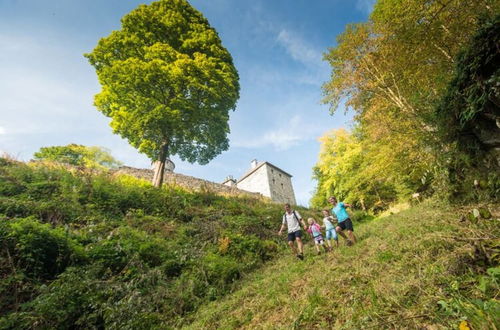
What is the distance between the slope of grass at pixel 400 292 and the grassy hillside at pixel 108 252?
1.30 meters

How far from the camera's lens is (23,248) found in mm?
4719

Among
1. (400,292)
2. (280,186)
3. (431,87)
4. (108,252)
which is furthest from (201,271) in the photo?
(280,186)

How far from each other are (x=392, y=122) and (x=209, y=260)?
360 inches

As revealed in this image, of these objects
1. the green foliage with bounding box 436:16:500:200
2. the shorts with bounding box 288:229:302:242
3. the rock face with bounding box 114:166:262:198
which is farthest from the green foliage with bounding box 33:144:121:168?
the green foliage with bounding box 436:16:500:200

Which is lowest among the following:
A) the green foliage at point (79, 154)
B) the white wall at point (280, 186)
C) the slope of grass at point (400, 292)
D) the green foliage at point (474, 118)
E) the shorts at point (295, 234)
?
the slope of grass at point (400, 292)

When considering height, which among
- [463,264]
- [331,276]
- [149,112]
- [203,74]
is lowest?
[331,276]

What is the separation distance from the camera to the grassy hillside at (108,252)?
4.19 metres

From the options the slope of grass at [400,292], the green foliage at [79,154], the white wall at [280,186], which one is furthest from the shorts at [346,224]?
the green foliage at [79,154]

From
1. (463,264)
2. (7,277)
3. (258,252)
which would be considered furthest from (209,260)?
(463,264)

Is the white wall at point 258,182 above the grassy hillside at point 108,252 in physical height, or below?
above

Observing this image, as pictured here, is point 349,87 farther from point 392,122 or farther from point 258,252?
point 258,252

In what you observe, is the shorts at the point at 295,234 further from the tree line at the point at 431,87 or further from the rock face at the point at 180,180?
the rock face at the point at 180,180

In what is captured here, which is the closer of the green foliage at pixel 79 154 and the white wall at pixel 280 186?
the white wall at pixel 280 186

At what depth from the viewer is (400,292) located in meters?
2.50
